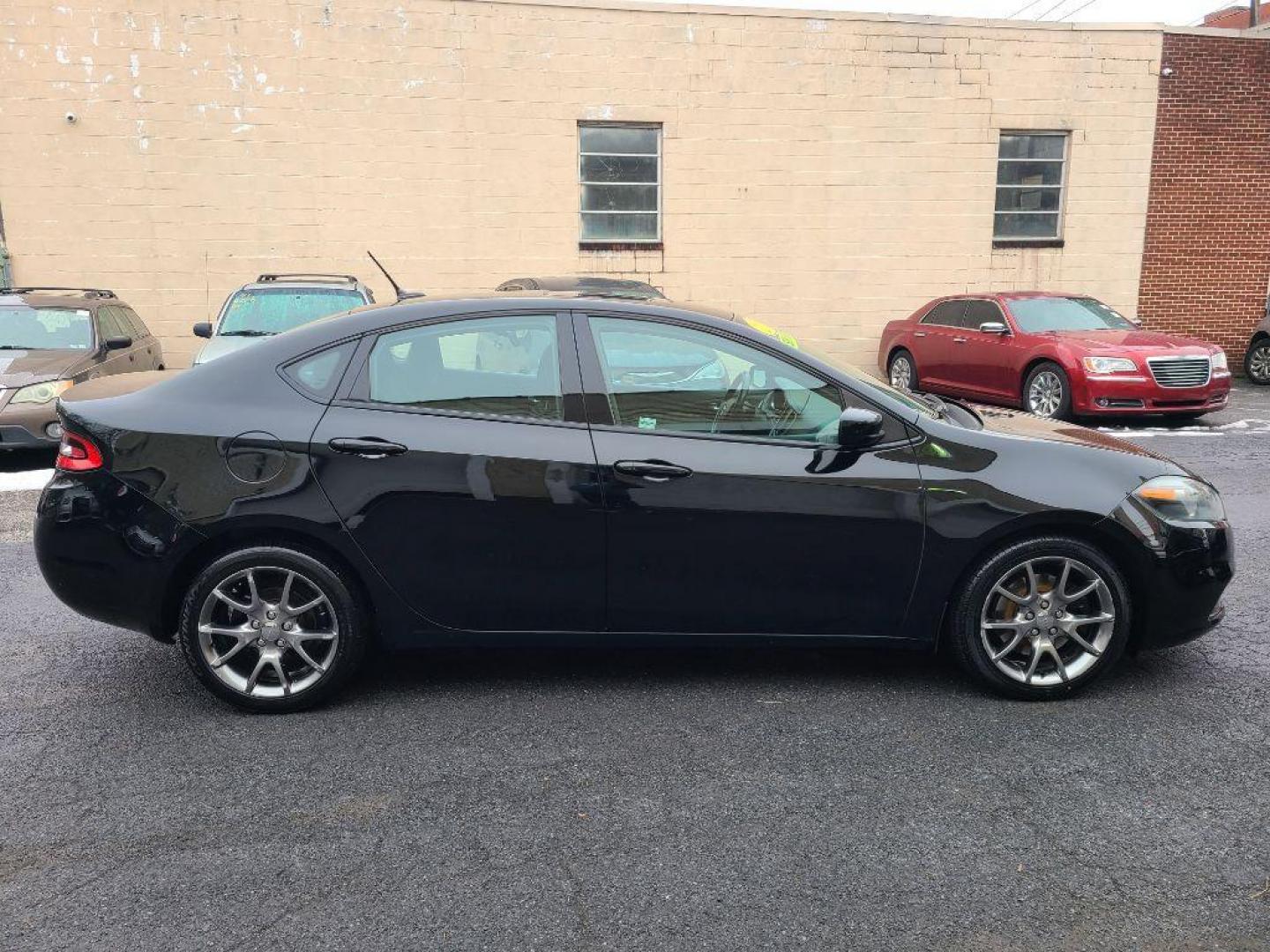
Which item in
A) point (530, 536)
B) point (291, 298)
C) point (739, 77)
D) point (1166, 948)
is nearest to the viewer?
point (1166, 948)

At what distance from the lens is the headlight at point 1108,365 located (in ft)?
35.4

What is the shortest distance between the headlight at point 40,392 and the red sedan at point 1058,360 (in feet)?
32.2

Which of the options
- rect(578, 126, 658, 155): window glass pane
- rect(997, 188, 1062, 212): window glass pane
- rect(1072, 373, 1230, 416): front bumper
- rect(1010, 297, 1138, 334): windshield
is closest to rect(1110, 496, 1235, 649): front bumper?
rect(1072, 373, 1230, 416): front bumper

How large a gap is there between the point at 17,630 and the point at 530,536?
273 centimetres

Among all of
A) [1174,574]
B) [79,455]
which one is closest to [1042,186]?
[1174,574]

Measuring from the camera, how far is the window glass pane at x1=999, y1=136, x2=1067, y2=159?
51.7 ft

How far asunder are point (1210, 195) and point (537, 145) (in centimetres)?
1086

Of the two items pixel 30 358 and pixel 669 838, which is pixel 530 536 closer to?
pixel 669 838

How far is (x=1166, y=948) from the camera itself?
8.11 feet

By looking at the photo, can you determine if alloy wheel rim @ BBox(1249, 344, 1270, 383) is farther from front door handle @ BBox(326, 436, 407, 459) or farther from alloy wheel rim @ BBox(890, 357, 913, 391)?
front door handle @ BBox(326, 436, 407, 459)

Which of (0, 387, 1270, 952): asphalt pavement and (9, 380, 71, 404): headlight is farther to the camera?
(9, 380, 71, 404): headlight

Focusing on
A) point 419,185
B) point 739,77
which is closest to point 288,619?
point 419,185

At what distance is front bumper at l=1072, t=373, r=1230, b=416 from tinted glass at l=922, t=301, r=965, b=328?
2434 millimetres

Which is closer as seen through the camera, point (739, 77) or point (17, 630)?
point (17, 630)
